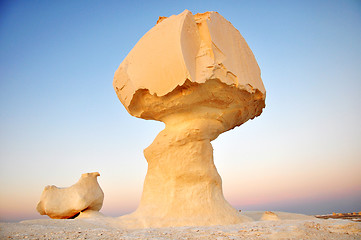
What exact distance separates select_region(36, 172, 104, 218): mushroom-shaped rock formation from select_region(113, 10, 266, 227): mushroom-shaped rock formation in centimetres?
144

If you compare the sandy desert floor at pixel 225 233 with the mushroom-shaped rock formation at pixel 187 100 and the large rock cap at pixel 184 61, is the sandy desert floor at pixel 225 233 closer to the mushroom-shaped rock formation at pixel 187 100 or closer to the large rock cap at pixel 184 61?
the mushroom-shaped rock formation at pixel 187 100

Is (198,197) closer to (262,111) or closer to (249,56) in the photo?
(262,111)

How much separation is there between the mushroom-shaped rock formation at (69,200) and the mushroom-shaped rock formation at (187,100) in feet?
4.72

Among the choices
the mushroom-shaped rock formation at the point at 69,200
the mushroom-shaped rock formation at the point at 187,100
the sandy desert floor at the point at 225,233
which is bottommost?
the sandy desert floor at the point at 225,233

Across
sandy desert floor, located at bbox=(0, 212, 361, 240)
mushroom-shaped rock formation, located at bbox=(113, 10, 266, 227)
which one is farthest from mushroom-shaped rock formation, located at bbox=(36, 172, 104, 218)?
sandy desert floor, located at bbox=(0, 212, 361, 240)

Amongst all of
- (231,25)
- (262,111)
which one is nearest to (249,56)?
(231,25)

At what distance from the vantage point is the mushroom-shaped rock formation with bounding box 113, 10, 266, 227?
6582 millimetres

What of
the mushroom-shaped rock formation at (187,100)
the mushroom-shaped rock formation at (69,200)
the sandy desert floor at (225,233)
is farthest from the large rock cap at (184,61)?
the sandy desert floor at (225,233)

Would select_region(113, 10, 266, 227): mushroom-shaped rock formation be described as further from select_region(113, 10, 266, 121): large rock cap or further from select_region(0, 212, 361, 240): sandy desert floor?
select_region(0, 212, 361, 240): sandy desert floor

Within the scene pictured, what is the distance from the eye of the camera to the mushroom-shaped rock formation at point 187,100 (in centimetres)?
658

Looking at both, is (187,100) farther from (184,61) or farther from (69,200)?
(69,200)

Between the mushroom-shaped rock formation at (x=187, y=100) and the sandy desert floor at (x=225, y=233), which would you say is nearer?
the sandy desert floor at (x=225, y=233)

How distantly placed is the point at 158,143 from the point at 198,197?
189 cm

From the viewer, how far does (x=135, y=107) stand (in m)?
7.75
